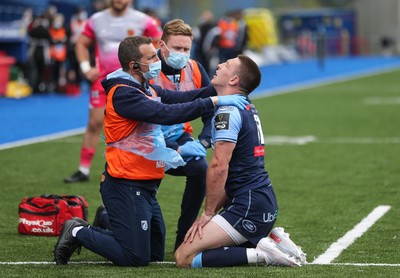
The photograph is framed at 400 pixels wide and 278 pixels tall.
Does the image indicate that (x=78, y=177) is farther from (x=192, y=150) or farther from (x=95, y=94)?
(x=192, y=150)

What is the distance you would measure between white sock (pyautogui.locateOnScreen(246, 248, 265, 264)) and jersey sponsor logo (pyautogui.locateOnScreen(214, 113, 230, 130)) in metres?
0.89

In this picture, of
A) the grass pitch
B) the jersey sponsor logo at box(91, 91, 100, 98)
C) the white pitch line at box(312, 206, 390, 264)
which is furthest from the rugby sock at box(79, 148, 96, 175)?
the white pitch line at box(312, 206, 390, 264)

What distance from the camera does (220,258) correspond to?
7195mm

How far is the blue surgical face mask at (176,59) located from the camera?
816 centimetres

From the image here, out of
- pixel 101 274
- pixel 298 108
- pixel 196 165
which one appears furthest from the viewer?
pixel 298 108

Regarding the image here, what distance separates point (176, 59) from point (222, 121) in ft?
4.13

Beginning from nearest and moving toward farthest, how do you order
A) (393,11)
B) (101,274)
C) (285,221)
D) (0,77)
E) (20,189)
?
(101,274)
(285,221)
(20,189)
(0,77)
(393,11)

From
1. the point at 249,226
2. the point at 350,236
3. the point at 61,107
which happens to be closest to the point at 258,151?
the point at 249,226

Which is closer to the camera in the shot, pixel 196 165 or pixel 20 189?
pixel 196 165

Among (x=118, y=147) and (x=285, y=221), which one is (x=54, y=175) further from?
(x=118, y=147)

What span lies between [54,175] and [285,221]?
13.1 ft

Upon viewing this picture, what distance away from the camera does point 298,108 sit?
2308cm

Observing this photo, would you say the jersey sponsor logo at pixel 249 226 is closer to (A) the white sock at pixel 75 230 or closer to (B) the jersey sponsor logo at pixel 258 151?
(B) the jersey sponsor logo at pixel 258 151

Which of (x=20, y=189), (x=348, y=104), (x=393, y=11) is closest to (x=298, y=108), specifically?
(x=348, y=104)
